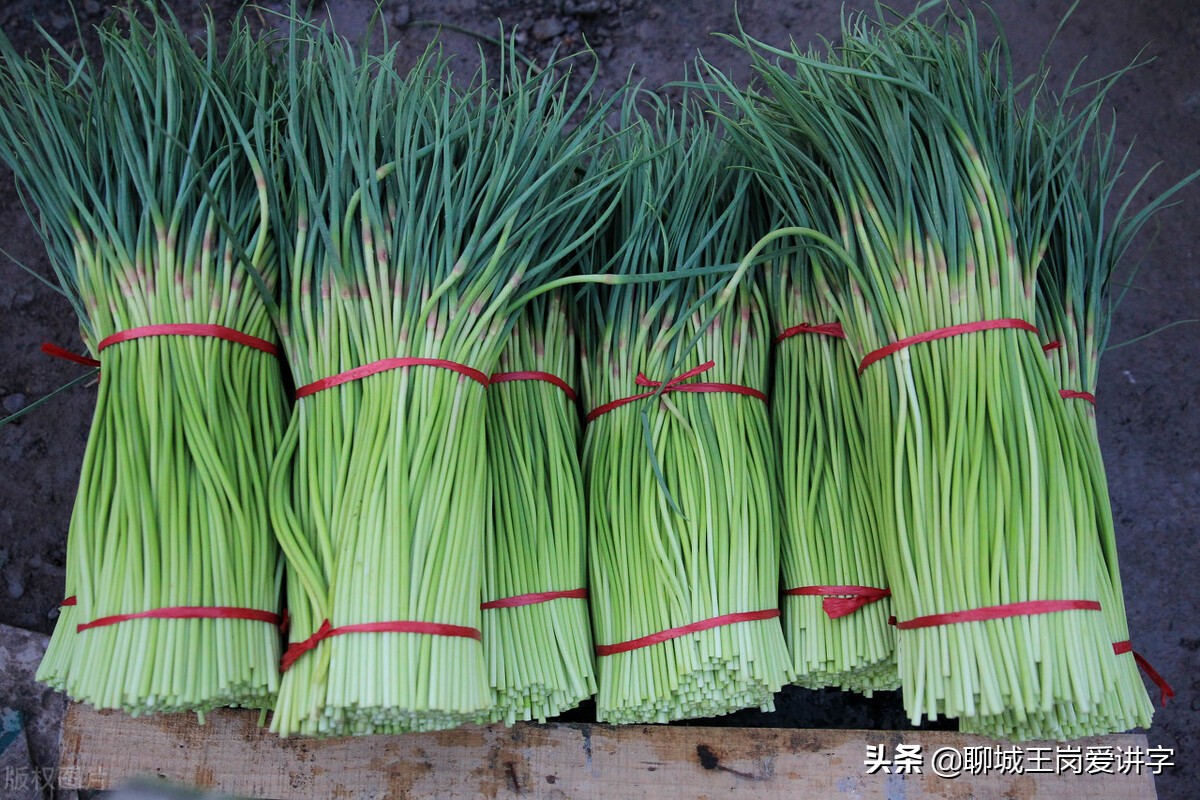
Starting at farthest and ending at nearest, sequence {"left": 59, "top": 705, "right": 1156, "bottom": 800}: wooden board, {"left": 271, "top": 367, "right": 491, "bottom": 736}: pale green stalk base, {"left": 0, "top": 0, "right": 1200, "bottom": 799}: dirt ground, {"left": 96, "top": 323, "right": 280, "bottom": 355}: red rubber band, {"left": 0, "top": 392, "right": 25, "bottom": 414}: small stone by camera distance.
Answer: {"left": 0, "top": 392, "right": 25, "bottom": 414}: small stone
{"left": 0, "top": 0, "right": 1200, "bottom": 799}: dirt ground
{"left": 59, "top": 705, "right": 1156, "bottom": 800}: wooden board
{"left": 96, "top": 323, "right": 280, "bottom": 355}: red rubber band
{"left": 271, "top": 367, "right": 491, "bottom": 736}: pale green stalk base

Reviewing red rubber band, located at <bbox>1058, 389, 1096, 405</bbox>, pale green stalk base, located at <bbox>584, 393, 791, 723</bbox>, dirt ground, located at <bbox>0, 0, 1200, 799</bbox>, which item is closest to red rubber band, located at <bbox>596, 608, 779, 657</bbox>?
pale green stalk base, located at <bbox>584, 393, 791, 723</bbox>

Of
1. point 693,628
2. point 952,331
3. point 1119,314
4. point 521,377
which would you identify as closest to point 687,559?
point 693,628

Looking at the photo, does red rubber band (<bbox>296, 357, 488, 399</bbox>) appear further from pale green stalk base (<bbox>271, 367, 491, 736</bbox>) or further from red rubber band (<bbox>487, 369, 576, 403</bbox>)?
red rubber band (<bbox>487, 369, 576, 403</bbox>)

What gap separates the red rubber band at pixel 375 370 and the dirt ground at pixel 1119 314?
3.39ft

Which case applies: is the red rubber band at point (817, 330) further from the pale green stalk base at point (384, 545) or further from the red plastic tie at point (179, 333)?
the red plastic tie at point (179, 333)

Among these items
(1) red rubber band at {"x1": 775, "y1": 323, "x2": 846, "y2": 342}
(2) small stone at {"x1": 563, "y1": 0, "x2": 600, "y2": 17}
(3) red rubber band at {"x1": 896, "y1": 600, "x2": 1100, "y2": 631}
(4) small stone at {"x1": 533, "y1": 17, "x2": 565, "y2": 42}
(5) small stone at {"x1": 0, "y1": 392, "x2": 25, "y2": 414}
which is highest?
(2) small stone at {"x1": 563, "y1": 0, "x2": 600, "y2": 17}

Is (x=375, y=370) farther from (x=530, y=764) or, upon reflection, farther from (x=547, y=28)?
(x=547, y=28)

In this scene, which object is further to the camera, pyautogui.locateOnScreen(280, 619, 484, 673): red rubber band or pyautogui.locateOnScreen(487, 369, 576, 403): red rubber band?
pyautogui.locateOnScreen(487, 369, 576, 403): red rubber band

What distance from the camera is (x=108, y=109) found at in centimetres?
135

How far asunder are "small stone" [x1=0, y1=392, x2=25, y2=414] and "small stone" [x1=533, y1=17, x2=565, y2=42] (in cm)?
158

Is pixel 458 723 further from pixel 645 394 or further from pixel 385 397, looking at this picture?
pixel 645 394

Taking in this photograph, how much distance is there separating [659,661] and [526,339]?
1.95 ft

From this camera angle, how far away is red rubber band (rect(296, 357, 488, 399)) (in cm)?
127

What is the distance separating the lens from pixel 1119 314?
2.03m
